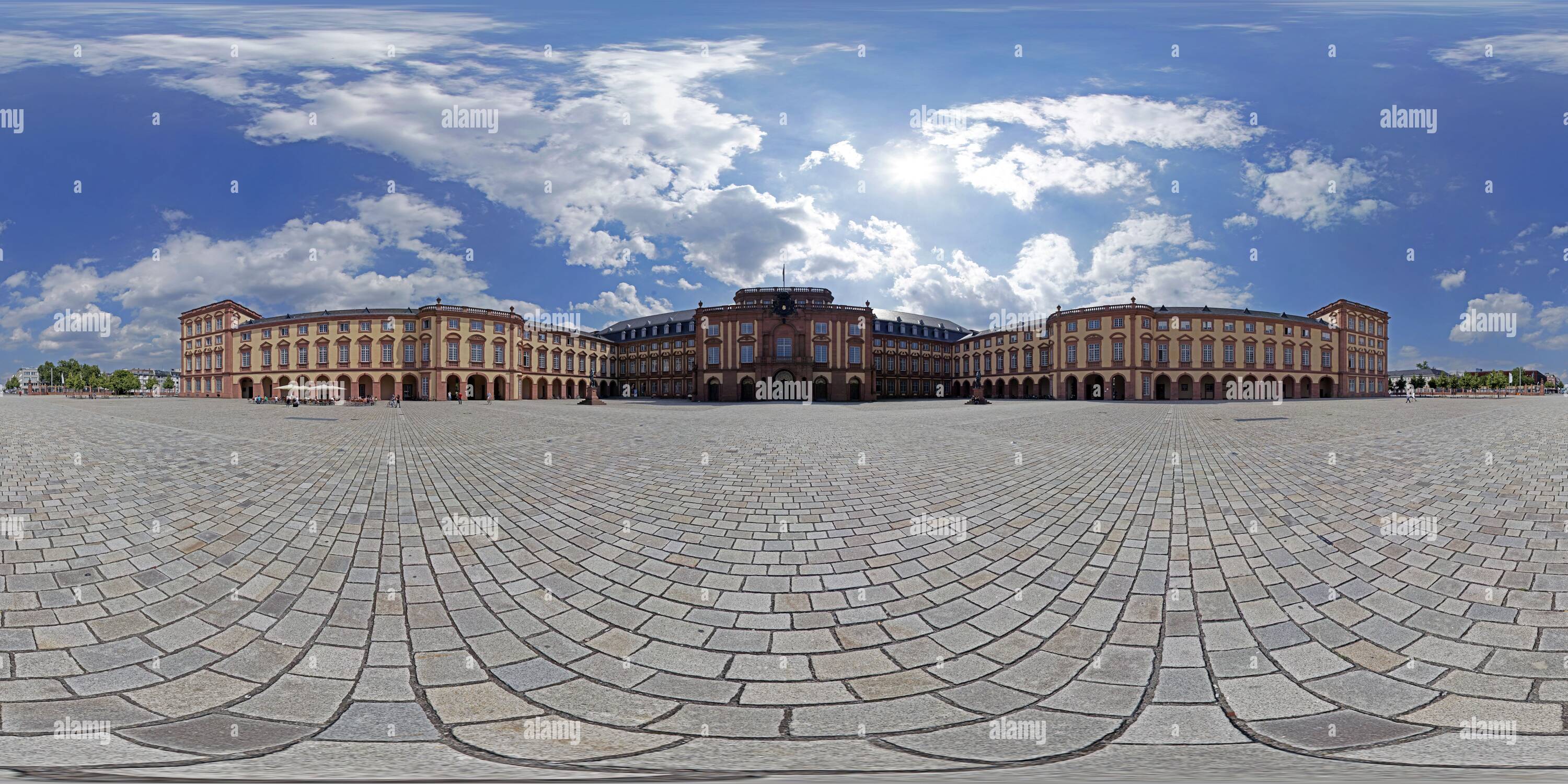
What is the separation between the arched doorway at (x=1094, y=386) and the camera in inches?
2466

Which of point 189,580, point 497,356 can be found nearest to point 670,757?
point 189,580

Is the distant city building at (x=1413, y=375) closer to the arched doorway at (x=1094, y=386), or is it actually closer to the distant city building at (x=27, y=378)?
the arched doorway at (x=1094, y=386)

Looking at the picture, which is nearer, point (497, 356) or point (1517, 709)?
point (1517, 709)

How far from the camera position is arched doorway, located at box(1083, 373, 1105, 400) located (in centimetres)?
6262

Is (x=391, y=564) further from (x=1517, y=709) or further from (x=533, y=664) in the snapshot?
(x=1517, y=709)

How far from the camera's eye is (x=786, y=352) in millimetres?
57500

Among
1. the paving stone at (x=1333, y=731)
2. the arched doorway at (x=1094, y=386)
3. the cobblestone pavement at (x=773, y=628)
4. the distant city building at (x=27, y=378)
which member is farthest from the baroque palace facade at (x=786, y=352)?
the distant city building at (x=27, y=378)

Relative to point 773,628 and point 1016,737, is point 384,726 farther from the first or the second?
point 1016,737

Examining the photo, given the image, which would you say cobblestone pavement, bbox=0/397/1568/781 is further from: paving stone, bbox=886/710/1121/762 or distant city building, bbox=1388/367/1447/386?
distant city building, bbox=1388/367/1447/386

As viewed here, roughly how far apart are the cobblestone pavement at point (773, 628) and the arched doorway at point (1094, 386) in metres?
58.8

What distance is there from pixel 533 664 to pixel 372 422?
23646 millimetres

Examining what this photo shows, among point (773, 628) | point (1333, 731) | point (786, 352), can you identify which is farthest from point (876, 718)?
point (786, 352)

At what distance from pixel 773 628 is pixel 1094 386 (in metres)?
67.2

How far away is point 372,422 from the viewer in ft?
74.9
